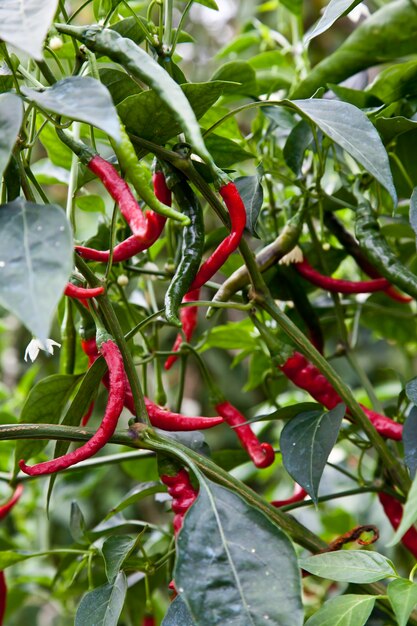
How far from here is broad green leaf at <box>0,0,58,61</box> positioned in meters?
0.41

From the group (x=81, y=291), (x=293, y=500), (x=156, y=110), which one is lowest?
(x=293, y=500)

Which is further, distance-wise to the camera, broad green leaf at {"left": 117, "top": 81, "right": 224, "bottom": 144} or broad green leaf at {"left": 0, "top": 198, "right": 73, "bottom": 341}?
broad green leaf at {"left": 117, "top": 81, "right": 224, "bottom": 144}

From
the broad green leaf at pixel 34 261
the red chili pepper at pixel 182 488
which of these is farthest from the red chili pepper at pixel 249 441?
the broad green leaf at pixel 34 261

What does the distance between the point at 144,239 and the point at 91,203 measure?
1.39ft

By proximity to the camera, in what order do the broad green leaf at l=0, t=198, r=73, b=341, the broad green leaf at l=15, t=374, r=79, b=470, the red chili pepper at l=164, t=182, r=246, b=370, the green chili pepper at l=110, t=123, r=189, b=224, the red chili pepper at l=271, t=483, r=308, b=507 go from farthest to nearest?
the red chili pepper at l=271, t=483, r=308, b=507 → the broad green leaf at l=15, t=374, r=79, b=470 → the red chili pepper at l=164, t=182, r=246, b=370 → the green chili pepper at l=110, t=123, r=189, b=224 → the broad green leaf at l=0, t=198, r=73, b=341

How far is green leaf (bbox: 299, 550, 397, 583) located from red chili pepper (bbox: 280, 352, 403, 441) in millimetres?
226

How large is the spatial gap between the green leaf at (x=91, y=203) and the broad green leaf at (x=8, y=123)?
442mm

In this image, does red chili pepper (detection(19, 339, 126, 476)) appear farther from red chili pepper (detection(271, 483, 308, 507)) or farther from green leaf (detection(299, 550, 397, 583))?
red chili pepper (detection(271, 483, 308, 507))

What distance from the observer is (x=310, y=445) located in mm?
666

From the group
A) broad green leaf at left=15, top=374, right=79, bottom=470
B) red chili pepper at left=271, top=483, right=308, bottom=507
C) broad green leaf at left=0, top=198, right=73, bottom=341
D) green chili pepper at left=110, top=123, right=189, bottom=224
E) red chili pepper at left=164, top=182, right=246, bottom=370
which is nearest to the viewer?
broad green leaf at left=0, top=198, right=73, bottom=341

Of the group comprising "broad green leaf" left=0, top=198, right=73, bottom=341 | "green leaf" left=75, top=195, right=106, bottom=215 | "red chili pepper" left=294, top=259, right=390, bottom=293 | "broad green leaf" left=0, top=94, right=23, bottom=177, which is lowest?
"red chili pepper" left=294, top=259, right=390, bottom=293

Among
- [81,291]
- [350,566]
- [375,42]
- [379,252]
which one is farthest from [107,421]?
[375,42]

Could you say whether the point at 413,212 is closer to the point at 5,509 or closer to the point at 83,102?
the point at 83,102

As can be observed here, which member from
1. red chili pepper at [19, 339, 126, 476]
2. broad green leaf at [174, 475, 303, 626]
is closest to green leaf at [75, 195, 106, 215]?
red chili pepper at [19, 339, 126, 476]
